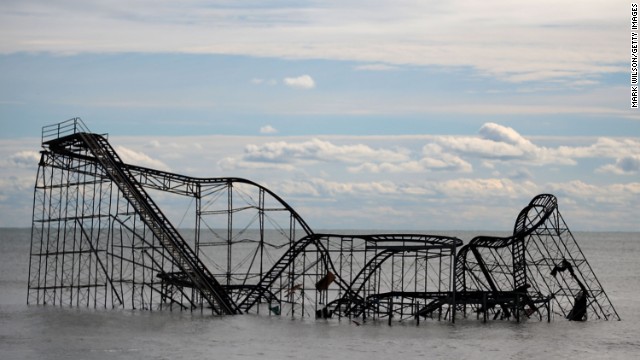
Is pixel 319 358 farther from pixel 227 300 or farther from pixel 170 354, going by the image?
pixel 227 300

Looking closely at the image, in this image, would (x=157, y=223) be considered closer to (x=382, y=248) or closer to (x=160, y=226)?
(x=160, y=226)

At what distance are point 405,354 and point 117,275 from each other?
8864cm

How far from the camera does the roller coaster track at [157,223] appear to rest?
192 feet

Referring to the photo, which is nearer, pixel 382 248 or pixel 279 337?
pixel 279 337

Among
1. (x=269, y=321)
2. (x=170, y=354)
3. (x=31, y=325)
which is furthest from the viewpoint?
(x=269, y=321)

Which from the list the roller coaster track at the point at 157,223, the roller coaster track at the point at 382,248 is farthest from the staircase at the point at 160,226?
the roller coaster track at the point at 382,248

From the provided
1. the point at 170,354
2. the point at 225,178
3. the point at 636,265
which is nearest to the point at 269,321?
the point at 225,178

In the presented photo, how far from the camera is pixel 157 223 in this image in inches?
2325

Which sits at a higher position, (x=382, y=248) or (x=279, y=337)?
(x=382, y=248)

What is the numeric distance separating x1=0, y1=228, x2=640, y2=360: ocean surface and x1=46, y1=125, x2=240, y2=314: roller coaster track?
55.4 inches

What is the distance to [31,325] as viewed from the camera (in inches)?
2186

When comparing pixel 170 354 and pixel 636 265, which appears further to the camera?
pixel 636 265

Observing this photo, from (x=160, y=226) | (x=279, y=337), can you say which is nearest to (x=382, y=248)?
(x=279, y=337)

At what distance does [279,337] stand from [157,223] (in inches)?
436
